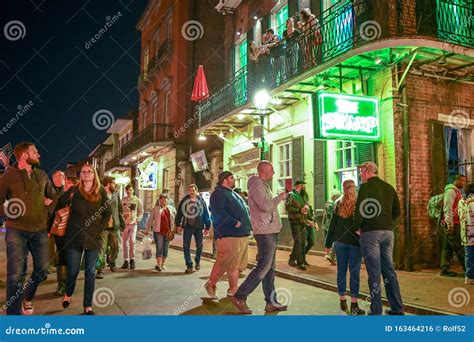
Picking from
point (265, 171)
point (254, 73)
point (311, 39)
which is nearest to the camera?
point (265, 171)

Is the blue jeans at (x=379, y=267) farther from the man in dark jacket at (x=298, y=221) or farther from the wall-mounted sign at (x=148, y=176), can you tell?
the wall-mounted sign at (x=148, y=176)

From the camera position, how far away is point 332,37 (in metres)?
10.7

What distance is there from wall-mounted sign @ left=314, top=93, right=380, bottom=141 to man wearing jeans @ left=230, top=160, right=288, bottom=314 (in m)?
3.91

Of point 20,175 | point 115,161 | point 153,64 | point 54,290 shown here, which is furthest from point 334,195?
point 115,161

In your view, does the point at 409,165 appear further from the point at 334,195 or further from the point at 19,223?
the point at 19,223

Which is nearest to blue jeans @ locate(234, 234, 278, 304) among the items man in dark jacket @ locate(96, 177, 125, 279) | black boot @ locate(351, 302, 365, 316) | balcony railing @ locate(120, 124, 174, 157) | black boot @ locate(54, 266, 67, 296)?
black boot @ locate(351, 302, 365, 316)

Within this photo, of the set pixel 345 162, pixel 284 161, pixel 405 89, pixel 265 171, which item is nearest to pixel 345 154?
pixel 345 162

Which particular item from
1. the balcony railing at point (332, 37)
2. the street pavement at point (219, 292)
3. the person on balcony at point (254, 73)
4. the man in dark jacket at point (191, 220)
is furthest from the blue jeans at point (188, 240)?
the person on balcony at point (254, 73)

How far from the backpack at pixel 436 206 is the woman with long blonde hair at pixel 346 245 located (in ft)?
11.7

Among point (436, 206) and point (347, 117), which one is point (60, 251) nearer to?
point (347, 117)

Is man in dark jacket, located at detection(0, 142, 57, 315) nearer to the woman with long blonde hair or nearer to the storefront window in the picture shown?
the woman with long blonde hair

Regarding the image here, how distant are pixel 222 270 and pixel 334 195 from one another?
467 cm

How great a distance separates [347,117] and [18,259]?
6.94m

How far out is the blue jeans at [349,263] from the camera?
591 centimetres
